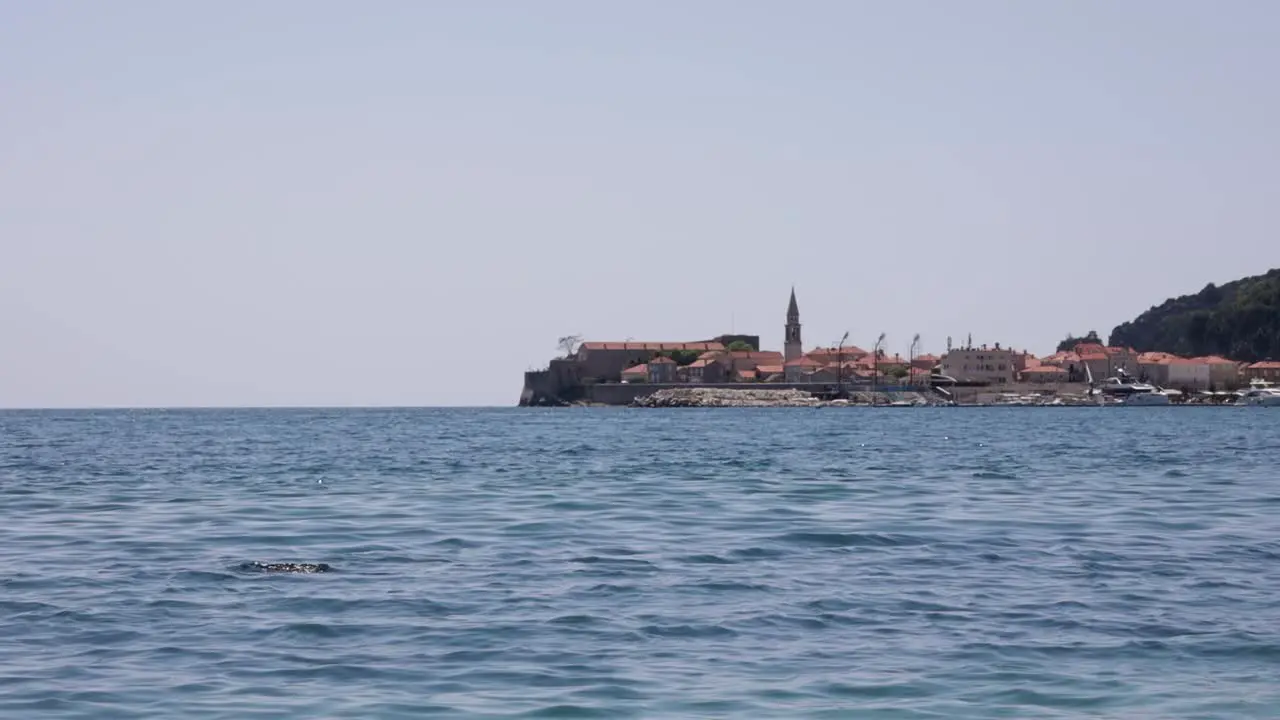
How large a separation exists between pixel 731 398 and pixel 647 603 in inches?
6797

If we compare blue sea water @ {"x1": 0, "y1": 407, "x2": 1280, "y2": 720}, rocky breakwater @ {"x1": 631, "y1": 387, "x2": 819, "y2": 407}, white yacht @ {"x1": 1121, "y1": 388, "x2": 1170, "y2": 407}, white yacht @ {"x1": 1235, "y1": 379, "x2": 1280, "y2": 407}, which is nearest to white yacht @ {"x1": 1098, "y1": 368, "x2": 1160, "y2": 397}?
white yacht @ {"x1": 1121, "y1": 388, "x2": 1170, "y2": 407}

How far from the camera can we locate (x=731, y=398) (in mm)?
188750

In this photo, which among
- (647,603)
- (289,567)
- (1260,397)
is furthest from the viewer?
(1260,397)

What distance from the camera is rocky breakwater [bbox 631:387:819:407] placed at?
187 metres

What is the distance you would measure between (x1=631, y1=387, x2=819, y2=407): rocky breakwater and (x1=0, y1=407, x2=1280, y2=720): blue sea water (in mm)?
152895

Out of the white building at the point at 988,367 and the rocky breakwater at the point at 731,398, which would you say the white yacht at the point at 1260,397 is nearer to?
the white building at the point at 988,367

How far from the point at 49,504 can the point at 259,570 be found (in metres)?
13.5

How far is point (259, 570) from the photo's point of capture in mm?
19031

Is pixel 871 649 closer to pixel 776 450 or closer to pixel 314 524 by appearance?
pixel 314 524

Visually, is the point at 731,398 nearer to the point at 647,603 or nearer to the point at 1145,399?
the point at 1145,399

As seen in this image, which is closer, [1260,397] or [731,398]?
[1260,397]

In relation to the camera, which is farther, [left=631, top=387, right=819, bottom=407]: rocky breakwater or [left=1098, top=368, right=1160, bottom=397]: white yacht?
[left=631, top=387, right=819, bottom=407]: rocky breakwater

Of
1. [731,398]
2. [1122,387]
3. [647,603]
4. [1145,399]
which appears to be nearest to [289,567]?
[647,603]

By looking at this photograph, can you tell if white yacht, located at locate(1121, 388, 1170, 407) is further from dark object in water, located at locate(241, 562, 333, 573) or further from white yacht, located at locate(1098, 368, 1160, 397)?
dark object in water, located at locate(241, 562, 333, 573)
